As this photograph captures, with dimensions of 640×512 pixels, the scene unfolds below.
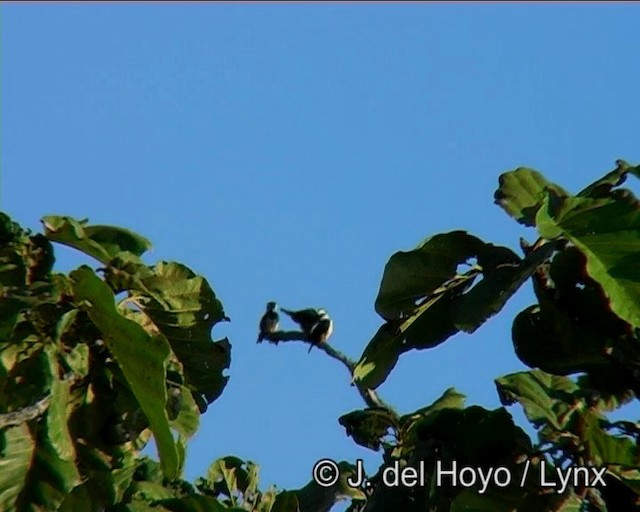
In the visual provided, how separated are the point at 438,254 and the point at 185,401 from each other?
0.99 metres

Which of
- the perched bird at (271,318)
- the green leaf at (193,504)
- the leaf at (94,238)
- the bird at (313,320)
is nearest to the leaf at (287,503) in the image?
the green leaf at (193,504)

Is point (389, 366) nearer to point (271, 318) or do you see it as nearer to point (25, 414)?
point (25, 414)

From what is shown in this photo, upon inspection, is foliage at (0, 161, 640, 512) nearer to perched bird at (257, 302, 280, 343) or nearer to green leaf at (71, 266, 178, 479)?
green leaf at (71, 266, 178, 479)

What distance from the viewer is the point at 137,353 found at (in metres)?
3.59

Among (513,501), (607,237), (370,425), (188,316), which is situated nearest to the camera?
(607,237)

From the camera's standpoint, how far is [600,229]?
3332 millimetres

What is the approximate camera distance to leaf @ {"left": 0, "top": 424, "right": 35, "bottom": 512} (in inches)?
154

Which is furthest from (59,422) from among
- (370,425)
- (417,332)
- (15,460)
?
(417,332)

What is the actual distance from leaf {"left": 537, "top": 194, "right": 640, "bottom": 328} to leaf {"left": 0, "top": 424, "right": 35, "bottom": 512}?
63.6 inches

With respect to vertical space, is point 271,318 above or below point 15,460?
above

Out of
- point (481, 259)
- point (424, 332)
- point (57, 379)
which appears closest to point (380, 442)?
point (424, 332)

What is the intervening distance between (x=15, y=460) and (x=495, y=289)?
1.48 m

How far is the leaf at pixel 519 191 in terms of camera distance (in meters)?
3.75

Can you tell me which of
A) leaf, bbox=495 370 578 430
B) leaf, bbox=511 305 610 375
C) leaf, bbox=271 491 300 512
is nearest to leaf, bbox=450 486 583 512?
leaf, bbox=495 370 578 430
